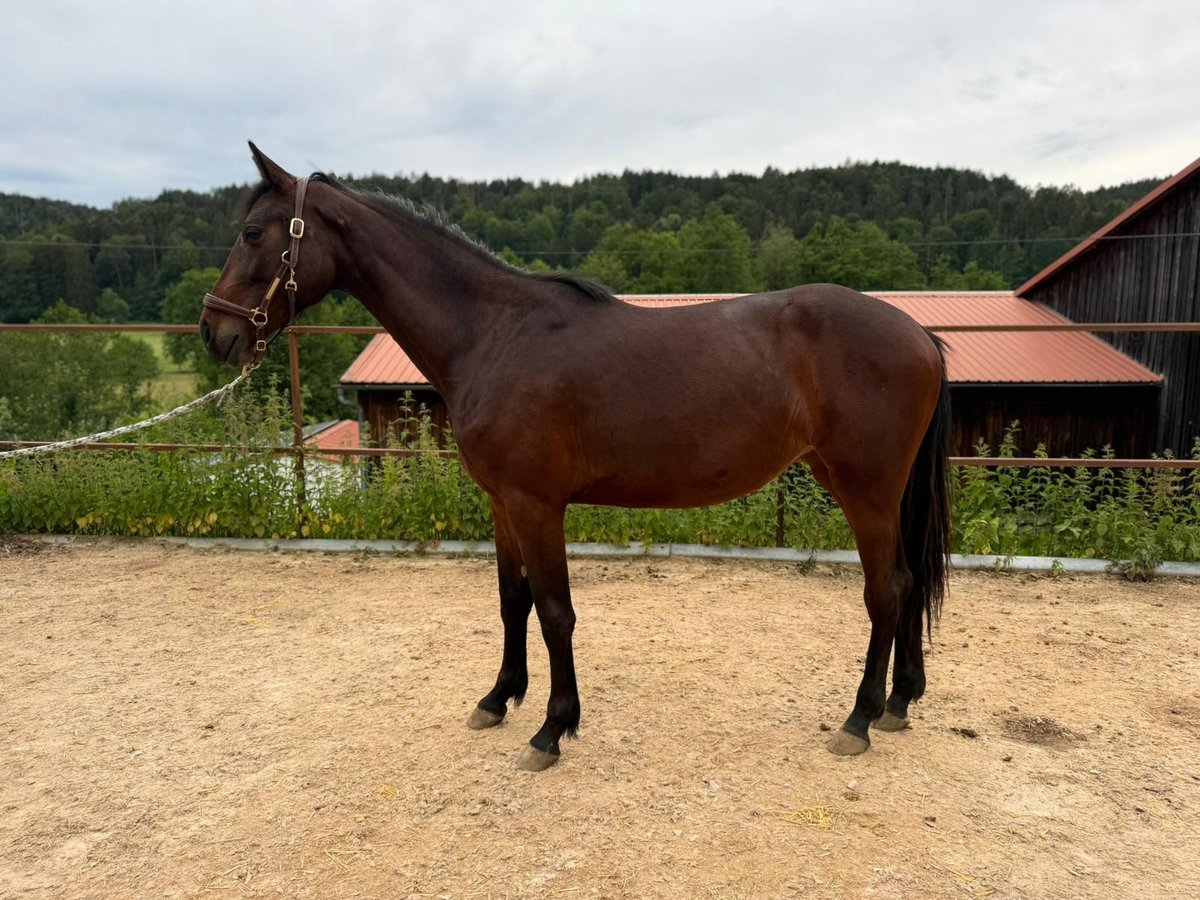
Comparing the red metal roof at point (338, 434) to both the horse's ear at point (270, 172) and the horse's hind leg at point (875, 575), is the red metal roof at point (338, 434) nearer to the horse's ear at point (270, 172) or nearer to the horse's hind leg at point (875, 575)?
the horse's ear at point (270, 172)

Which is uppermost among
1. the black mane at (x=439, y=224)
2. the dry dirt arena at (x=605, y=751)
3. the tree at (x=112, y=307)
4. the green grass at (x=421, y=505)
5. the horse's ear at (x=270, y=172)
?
the tree at (x=112, y=307)

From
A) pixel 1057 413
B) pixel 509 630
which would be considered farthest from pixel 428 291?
pixel 1057 413

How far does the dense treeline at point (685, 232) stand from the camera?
46.9 meters

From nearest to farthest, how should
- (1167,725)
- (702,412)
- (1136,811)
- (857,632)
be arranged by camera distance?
(1136,811) < (702,412) < (1167,725) < (857,632)

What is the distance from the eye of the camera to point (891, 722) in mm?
3018

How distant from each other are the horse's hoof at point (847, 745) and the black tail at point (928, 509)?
0.57 metres

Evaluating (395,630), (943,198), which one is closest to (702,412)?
(395,630)

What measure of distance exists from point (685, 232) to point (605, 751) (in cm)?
5665

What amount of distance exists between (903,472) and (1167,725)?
5.29ft

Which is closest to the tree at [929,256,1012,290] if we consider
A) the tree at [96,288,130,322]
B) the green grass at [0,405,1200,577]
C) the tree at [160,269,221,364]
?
the tree at [160,269,221,364]

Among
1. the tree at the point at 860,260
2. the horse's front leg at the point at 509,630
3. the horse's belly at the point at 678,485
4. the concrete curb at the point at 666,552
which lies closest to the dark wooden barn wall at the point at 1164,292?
the concrete curb at the point at 666,552

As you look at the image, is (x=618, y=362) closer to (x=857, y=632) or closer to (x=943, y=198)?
(x=857, y=632)

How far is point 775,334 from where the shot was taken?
9.34ft

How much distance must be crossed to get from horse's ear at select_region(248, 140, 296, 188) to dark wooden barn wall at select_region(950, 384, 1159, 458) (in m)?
18.1
